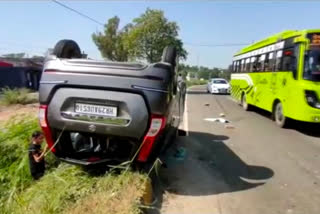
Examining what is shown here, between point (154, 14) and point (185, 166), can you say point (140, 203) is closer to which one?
point (185, 166)

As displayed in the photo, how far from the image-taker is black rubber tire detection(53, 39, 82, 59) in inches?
223

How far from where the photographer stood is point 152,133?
176 inches

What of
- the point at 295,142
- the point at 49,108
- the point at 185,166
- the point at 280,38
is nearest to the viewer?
the point at 49,108

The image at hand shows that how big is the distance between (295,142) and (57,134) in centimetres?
645

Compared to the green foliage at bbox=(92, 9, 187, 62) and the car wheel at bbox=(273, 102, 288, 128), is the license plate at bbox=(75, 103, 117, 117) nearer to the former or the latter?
the car wheel at bbox=(273, 102, 288, 128)

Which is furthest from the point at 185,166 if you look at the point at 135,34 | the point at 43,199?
the point at 135,34

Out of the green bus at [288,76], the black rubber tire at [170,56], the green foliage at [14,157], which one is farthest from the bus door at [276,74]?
the green foliage at [14,157]

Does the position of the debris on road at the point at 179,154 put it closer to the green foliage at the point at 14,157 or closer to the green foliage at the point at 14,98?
the green foliage at the point at 14,157

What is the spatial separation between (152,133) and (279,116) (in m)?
7.89

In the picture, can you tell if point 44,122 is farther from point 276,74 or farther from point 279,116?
point 276,74

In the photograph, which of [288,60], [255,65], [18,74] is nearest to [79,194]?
[288,60]

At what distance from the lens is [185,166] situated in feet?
21.4

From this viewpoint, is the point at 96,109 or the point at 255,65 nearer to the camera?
the point at 96,109

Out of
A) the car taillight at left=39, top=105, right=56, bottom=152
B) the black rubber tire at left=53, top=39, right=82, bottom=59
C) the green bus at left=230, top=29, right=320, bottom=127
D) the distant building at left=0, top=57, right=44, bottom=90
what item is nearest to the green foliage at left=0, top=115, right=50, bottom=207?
the car taillight at left=39, top=105, right=56, bottom=152
